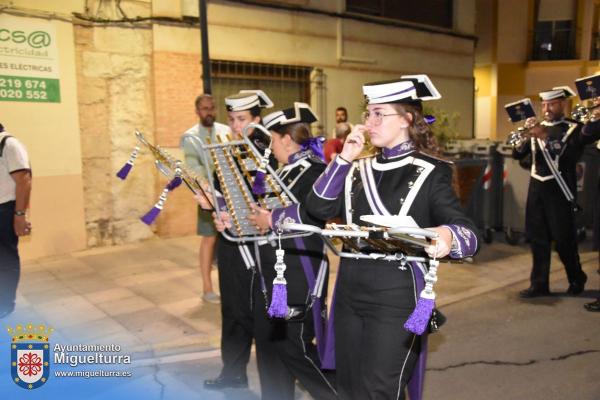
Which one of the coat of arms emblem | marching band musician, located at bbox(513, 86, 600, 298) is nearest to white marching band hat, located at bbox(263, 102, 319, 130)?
the coat of arms emblem

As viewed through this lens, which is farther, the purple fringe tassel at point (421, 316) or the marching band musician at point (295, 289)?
the marching band musician at point (295, 289)

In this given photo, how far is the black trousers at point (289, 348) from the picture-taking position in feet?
10.5

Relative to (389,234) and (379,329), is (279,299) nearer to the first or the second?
(379,329)

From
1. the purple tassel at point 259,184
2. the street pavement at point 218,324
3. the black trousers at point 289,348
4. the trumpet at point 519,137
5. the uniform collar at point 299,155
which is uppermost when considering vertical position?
the trumpet at point 519,137

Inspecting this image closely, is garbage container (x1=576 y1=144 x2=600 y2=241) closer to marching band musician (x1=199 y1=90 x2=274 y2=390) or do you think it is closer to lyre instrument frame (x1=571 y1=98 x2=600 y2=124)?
lyre instrument frame (x1=571 y1=98 x2=600 y2=124)

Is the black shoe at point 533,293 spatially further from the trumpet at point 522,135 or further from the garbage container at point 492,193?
the garbage container at point 492,193

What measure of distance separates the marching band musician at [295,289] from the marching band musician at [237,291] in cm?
35

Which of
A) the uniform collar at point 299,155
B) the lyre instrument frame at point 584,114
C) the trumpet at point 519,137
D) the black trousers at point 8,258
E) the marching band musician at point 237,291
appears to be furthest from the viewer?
the trumpet at point 519,137

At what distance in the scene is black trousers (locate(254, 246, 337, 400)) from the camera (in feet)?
10.5

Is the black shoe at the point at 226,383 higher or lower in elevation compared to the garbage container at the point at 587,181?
lower

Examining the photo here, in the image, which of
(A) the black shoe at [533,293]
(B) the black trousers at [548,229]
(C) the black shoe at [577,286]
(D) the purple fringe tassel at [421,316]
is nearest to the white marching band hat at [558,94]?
(B) the black trousers at [548,229]

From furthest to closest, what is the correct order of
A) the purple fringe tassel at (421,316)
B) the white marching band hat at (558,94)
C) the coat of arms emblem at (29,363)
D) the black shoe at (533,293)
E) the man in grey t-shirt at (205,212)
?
1. the black shoe at (533,293)
2. the white marching band hat at (558,94)
3. the man in grey t-shirt at (205,212)
4. the coat of arms emblem at (29,363)
5. the purple fringe tassel at (421,316)

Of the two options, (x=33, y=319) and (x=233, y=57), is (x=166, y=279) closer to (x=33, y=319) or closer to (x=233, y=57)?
(x=33, y=319)

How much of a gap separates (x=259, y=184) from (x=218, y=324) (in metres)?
2.58
